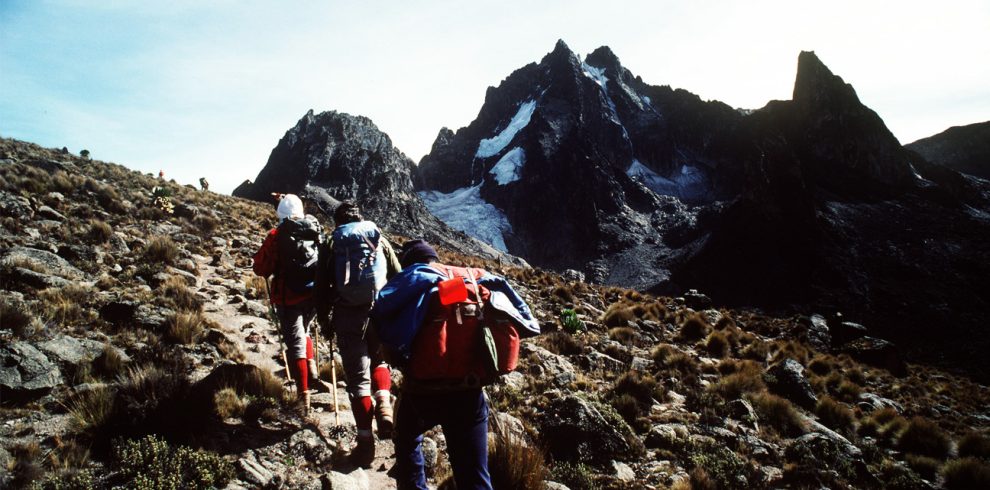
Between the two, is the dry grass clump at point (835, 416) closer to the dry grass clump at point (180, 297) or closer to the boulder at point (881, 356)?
the boulder at point (881, 356)

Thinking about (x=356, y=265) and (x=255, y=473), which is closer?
(x=255, y=473)

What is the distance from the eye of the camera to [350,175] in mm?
90688

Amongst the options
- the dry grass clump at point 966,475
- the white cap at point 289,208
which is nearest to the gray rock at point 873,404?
the dry grass clump at point 966,475

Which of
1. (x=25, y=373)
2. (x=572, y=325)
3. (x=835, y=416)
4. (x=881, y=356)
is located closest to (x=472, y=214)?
(x=881, y=356)

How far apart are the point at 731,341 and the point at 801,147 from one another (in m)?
118

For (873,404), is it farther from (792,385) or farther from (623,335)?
(623,335)

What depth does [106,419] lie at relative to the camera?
3871 millimetres

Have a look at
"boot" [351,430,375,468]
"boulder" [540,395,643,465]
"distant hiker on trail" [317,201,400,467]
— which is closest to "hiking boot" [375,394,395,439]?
"distant hiker on trail" [317,201,400,467]

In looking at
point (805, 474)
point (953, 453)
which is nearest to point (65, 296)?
point (805, 474)

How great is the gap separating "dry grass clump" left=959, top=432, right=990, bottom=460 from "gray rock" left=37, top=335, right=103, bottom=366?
1271cm

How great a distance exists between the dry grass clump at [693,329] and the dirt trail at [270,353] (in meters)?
9.98

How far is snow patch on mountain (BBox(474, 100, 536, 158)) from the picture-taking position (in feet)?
463

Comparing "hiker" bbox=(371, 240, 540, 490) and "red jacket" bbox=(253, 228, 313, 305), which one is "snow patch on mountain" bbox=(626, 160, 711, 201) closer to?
"red jacket" bbox=(253, 228, 313, 305)

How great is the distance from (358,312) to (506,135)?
144m
